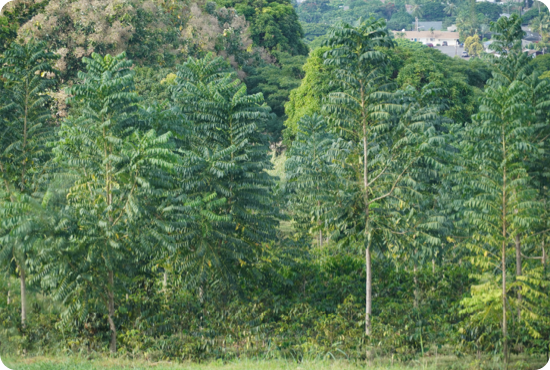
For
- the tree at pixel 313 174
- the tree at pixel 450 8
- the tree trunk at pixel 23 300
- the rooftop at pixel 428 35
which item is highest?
the tree at pixel 450 8

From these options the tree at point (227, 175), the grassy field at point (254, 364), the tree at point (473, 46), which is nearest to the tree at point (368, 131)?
the grassy field at point (254, 364)

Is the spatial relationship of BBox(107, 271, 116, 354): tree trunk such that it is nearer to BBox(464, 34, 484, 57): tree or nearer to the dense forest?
the dense forest

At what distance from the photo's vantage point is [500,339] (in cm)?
1547

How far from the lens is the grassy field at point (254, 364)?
1354cm

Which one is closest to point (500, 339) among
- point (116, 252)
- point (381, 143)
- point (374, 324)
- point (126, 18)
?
point (374, 324)

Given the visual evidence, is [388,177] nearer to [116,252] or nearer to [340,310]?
[340,310]

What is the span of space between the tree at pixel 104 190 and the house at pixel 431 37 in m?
57.5

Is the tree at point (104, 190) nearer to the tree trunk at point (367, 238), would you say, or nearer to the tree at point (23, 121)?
the tree at point (23, 121)

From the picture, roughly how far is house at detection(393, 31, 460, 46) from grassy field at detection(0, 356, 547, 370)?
57621mm

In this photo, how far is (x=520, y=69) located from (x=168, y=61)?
2377cm

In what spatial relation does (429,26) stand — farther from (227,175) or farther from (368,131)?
(227,175)

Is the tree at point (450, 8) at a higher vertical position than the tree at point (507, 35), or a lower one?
higher

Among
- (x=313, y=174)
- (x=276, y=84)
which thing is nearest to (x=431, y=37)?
(x=276, y=84)

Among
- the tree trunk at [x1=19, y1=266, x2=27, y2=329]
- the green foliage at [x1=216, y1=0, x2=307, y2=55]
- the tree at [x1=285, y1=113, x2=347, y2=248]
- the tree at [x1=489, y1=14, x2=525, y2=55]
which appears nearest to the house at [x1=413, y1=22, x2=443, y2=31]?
the green foliage at [x1=216, y1=0, x2=307, y2=55]
